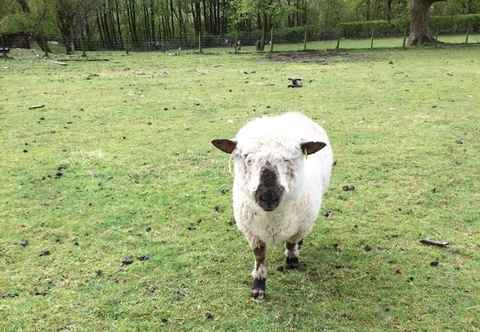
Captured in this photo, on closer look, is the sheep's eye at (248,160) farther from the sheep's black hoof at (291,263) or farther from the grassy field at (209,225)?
the sheep's black hoof at (291,263)

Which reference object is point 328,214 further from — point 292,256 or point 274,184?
point 274,184

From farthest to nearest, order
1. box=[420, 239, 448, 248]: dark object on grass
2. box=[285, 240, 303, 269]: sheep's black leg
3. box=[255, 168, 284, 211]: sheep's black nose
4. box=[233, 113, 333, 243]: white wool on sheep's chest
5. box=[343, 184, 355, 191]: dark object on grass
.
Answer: box=[343, 184, 355, 191]: dark object on grass, box=[420, 239, 448, 248]: dark object on grass, box=[285, 240, 303, 269]: sheep's black leg, box=[233, 113, 333, 243]: white wool on sheep's chest, box=[255, 168, 284, 211]: sheep's black nose

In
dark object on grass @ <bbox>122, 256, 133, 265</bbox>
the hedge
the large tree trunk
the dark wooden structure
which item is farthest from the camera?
the hedge

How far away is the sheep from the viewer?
3.54 metres

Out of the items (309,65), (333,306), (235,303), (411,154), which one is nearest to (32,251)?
(235,303)

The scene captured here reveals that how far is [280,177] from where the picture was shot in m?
3.54

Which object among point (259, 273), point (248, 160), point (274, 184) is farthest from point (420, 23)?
point (274, 184)

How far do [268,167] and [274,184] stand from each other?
0.47 feet

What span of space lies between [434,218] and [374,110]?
6427 millimetres

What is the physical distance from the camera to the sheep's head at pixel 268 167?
350 centimetres

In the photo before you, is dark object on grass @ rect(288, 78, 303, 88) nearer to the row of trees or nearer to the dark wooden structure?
the row of trees

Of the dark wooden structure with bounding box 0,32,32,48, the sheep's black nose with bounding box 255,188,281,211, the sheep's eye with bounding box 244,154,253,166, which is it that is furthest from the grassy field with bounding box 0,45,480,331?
the dark wooden structure with bounding box 0,32,32,48

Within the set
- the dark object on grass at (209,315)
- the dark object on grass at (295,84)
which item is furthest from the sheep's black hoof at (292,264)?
the dark object on grass at (295,84)

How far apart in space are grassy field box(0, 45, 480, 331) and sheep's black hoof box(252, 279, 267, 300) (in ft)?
0.35
